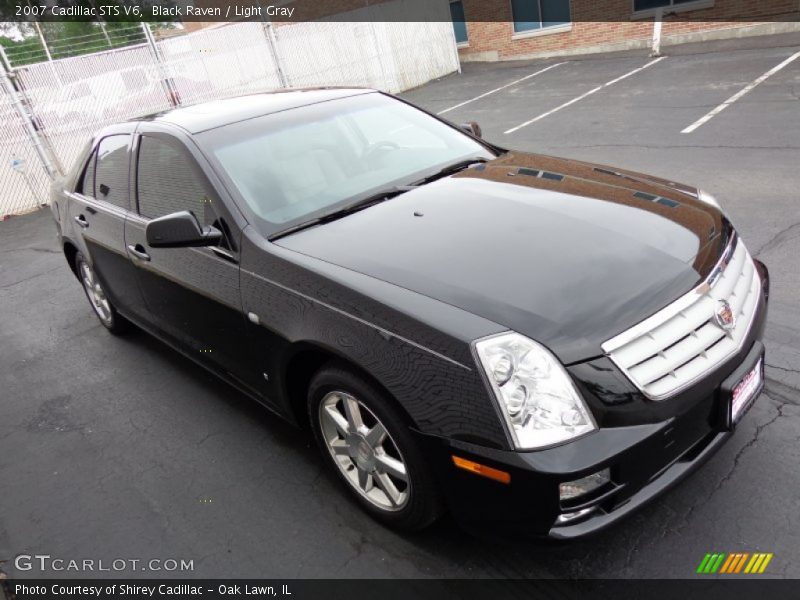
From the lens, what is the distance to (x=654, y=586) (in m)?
2.05

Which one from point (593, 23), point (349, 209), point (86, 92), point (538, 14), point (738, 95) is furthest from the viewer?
point (538, 14)

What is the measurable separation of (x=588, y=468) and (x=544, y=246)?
88 cm

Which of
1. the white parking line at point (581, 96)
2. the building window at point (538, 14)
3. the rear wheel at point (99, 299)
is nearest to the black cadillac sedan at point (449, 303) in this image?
the rear wheel at point (99, 299)

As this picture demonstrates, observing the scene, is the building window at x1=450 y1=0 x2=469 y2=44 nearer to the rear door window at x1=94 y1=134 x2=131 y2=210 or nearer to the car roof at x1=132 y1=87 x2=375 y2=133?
the car roof at x1=132 y1=87 x2=375 y2=133

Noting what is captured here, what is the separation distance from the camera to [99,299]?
473 cm

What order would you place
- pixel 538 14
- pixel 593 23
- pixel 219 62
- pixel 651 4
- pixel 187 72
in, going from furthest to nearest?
pixel 538 14 → pixel 593 23 → pixel 651 4 → pixel 219 62 → pixel 187 72

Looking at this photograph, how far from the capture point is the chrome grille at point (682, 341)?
74.0 inches

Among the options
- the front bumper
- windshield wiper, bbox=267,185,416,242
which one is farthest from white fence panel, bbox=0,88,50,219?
the front bumper

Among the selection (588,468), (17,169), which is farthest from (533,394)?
(17,169)

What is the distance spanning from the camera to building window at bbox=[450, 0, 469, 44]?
63.0ft

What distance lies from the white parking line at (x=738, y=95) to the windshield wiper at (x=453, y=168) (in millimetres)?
5519

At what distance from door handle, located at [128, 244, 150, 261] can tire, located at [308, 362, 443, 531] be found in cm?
154

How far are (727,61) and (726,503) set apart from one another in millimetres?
11781

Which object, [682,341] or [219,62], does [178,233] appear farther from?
[219,62]
